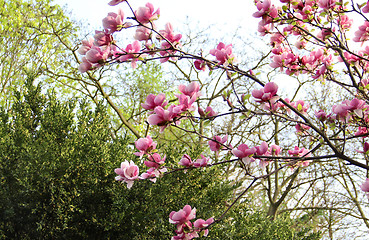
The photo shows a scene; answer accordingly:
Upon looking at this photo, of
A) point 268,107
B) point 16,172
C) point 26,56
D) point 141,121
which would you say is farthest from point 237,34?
point 268,107

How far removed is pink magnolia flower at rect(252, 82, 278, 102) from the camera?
179cm

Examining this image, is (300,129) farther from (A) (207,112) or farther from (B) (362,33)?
(A) (207,112)

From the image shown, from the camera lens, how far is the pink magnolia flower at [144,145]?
197cm

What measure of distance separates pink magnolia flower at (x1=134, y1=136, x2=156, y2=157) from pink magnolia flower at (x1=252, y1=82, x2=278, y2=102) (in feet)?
2.09

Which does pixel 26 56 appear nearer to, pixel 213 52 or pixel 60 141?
pixel 60 141

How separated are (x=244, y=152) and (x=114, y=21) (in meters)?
0.97

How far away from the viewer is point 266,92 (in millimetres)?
1812

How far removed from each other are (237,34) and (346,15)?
21.1 ft

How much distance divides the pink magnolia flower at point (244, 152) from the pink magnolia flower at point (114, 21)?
0.89m

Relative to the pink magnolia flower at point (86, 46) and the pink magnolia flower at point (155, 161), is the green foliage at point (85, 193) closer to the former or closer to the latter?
the pink magnolia flower at point (155, 161)

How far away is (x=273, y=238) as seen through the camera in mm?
3828

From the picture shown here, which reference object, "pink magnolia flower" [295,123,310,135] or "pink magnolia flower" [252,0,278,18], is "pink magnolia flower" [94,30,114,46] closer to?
"pink magnolia flower" [252,0,278,18]

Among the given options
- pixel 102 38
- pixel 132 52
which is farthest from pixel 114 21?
pixel 132 52

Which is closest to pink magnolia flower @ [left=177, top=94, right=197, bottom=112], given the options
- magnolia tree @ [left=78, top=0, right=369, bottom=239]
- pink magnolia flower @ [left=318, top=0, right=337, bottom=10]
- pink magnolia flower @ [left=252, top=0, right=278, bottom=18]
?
magnolia tree @ [left=78, top=0, right=369, bottom=239]
